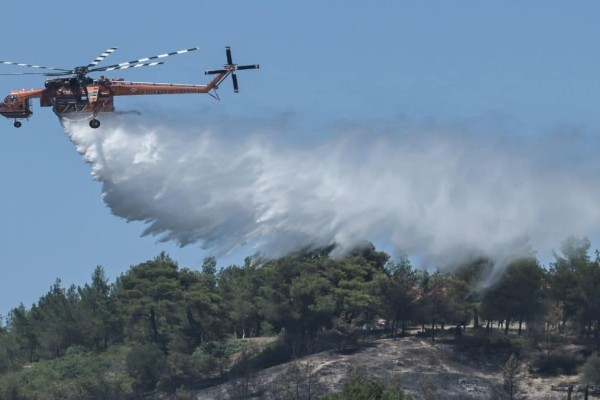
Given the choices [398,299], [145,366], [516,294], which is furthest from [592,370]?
[145,366]

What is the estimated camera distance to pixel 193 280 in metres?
106

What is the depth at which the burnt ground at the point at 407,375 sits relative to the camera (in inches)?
3332

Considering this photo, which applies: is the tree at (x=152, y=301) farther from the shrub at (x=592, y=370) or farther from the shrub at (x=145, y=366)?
the shrub at (x=592, y=370)

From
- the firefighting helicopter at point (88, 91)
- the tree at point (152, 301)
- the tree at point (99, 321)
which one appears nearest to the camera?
the firefighting helicopter at point (88, 91)

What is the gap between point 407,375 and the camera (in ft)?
285

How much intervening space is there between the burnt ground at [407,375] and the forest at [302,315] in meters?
1.45

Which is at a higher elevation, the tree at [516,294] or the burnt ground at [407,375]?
the tree at [516,294]

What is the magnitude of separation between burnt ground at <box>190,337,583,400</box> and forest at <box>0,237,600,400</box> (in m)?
1.45

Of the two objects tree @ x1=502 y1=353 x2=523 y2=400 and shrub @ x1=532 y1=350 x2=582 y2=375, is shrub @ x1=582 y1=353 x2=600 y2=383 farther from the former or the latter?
tree @ x1=502 y1=353 x2=523 y2=400

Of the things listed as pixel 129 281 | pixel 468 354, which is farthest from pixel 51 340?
pixel 468 354

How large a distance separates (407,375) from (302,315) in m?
11.0

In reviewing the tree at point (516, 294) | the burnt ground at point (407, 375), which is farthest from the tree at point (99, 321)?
the tree at point (516, 294)

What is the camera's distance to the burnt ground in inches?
3332

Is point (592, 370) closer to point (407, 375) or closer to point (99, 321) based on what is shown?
point (407, 375)
